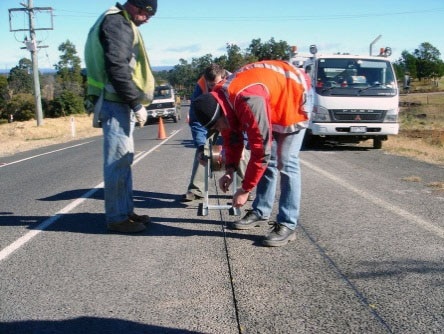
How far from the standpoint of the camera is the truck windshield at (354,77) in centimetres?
1221

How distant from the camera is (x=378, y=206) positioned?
586 cm

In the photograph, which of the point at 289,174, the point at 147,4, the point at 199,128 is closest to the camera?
the point at 289,174

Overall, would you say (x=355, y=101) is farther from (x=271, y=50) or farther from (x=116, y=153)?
(x=116, y=153)

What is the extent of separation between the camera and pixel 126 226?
482 centimetres

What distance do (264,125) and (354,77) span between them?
9598mm

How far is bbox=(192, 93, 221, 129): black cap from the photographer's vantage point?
342 cm

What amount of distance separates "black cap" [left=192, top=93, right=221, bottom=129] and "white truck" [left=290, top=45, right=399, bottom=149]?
895 centimetres

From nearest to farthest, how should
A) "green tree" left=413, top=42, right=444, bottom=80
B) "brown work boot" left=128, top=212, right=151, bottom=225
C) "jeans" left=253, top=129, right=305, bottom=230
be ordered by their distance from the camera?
"jeans" left=253, top=129, right=305, bottom=230 → "brown work boot" left=128, top=212, right=151, bottom=225 → "green tree" left=413, top=42, right=444, bottom=80

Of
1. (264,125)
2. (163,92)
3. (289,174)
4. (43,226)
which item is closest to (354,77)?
(289,174)

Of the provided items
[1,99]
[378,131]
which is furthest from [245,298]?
[1,99]

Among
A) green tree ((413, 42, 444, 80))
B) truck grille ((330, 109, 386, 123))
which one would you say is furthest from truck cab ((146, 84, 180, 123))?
green tree ((413, 42, 444, 80))

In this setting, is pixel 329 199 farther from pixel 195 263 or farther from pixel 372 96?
pixel 372 96

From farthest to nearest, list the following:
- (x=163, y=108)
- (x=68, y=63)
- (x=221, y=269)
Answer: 1. (x=68, y=63)
2. (x=163, y=108)
3. (x=221, y=269)

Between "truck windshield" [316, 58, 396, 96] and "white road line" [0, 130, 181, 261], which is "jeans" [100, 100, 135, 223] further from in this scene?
"truck windshield" [316, 58, 396, 96]
